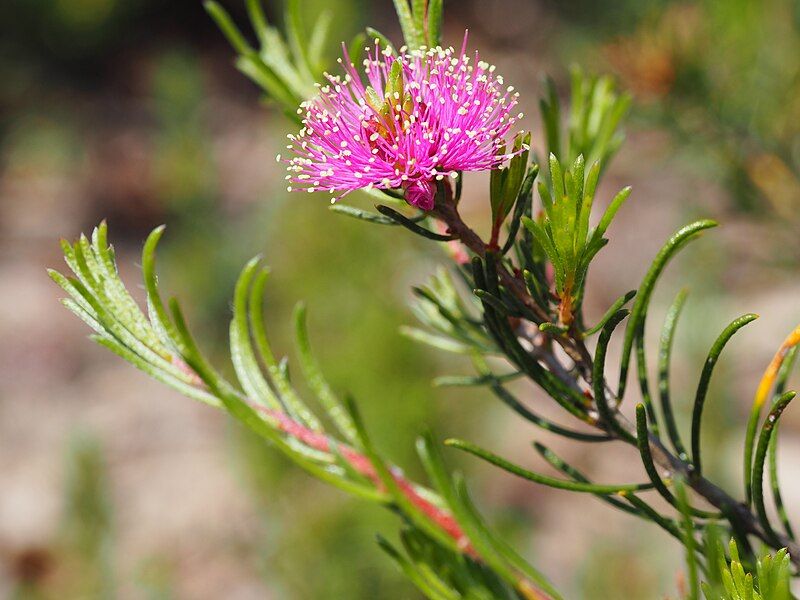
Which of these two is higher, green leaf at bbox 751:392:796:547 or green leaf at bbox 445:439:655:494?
green leaf at bbox 445:439:655:494

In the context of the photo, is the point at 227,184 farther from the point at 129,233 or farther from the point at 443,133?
the point at 443,133

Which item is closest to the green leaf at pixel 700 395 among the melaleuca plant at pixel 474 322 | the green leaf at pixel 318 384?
the melaleuca plant at pixel 474 322

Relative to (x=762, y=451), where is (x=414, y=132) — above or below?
above

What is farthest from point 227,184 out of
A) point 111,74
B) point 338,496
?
point 338,496

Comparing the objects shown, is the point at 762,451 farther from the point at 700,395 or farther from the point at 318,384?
the point at 318,384

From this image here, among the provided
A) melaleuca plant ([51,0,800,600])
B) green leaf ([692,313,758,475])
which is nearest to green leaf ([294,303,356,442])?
melaleuca plant ([51,0,800,600])

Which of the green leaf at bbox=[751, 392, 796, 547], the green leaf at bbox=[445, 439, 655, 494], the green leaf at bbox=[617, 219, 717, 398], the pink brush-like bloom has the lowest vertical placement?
the green leaf at bbox=[751, 392, 796, 547]

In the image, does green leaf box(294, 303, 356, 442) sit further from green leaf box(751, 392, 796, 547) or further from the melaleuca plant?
green leaf box(751, 392, 796, 547)

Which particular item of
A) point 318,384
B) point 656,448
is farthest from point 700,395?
point 318,384

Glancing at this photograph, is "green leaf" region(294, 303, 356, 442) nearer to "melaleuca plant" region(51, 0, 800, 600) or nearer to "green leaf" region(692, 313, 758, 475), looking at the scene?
"melaleuca plant" region(51, 0, 800, 600)
